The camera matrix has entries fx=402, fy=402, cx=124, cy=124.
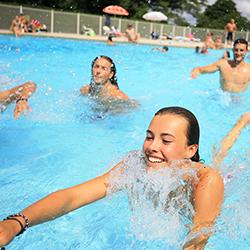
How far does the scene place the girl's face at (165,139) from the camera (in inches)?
88.9

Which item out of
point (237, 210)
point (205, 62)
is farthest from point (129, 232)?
point (205, 62)

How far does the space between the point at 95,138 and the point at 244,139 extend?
228 centimetres

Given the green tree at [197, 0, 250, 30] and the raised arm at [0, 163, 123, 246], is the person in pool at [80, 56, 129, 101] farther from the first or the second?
the green tree at [197, 0, 250, 30]

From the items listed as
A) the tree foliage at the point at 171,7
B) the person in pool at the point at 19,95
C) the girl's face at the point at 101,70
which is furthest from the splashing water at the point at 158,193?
the tree foliage at the point at 171,7

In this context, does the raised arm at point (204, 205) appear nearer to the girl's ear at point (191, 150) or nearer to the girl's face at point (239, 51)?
the girl's ear at point (191, 150)

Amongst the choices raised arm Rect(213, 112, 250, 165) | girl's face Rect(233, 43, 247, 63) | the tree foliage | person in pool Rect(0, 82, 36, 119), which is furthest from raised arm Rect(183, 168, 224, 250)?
the tree foliage

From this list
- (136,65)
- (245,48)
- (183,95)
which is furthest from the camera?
(136,65)

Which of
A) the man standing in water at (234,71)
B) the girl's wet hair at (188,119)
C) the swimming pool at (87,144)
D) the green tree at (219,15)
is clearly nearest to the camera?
the girl's wet hair at (188,119)

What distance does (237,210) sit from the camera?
3154mm

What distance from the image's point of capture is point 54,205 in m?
2.13

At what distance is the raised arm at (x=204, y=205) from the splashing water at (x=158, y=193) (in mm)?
140

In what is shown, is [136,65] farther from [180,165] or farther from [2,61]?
[180,165]

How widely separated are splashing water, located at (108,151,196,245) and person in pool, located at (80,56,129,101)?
3.58m

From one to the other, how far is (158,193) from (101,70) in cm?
385
